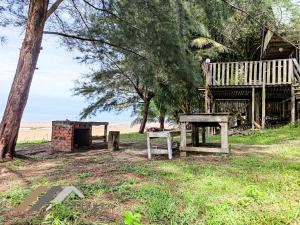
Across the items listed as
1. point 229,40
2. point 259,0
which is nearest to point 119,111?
point 229,40

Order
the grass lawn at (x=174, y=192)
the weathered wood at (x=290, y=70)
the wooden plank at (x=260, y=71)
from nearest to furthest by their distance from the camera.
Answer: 1. the grass lawn at (x=174, y=192)
2. the weathered wood at (x=290, y=70)
3. the wooden plank at (x=260, y=71)

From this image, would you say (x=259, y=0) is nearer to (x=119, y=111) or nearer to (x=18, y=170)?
(x=18, y=170)

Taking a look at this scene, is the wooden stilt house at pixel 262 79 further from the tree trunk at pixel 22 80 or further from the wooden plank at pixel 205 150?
the tree trunk at pixel 22 80

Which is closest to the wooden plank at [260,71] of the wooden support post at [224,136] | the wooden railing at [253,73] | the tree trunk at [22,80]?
the wooden railing at [253,73]

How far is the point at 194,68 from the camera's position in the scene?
904 cm

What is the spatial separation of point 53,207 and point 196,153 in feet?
14.8

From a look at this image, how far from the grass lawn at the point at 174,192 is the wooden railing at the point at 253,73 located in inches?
292

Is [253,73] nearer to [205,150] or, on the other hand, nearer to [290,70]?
[290,70]

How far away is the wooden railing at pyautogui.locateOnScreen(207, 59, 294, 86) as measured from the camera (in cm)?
1261

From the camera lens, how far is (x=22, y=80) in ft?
22.7

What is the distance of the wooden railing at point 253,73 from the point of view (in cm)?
1261

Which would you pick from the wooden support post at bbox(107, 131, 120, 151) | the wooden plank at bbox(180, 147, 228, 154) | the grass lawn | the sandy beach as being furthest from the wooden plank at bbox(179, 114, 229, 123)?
the sandy beach

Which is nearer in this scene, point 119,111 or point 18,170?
point 18,170

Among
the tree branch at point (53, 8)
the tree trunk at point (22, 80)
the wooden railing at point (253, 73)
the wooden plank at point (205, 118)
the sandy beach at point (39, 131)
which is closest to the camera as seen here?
the wooden plank at point (205, 118)
